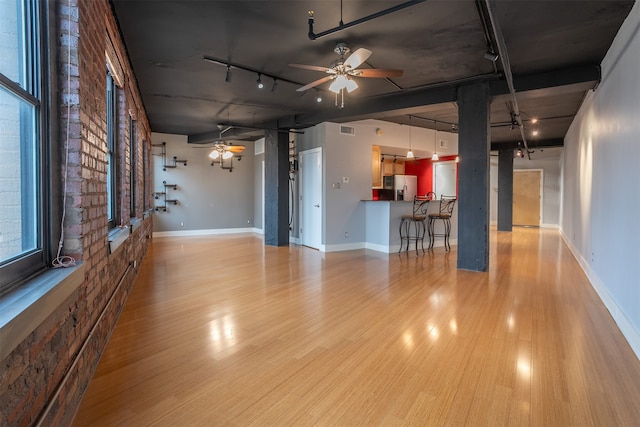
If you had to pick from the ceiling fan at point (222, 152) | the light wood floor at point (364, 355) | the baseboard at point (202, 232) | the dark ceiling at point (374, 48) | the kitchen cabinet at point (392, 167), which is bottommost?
the light wood floor at point (364, 355)

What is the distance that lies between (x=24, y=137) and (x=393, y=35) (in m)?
3.45

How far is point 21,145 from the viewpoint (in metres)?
1.59

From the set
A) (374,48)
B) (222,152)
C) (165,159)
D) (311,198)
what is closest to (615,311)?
(374,48)

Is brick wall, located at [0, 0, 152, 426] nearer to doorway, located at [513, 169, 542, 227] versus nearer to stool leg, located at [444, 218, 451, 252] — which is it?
stool leg, located at [444, 218, 451, 252]

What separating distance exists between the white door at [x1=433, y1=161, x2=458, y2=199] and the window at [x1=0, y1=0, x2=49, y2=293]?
1071 centimetres

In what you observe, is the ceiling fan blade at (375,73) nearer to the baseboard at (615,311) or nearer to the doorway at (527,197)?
the baseboard at (615,311)

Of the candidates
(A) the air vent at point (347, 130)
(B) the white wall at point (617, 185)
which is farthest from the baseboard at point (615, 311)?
(A) the air vent at point (347, 130)

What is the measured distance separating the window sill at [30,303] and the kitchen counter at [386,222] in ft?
20.0

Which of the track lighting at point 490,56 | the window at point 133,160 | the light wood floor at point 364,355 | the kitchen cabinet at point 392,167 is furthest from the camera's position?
the kitchen cabinet at point 392,167

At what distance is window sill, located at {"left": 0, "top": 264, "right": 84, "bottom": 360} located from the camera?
3.65 feet

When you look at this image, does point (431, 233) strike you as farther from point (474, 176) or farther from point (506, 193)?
point (506, 193)

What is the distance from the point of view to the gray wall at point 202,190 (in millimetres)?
10125

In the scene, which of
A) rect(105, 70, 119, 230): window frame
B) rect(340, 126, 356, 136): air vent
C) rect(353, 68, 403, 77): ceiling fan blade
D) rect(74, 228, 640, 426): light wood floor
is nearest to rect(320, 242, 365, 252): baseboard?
rect(340, 126, 356, 136): air vent

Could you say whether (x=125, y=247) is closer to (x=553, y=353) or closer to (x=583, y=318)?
(x=553, y=353)
